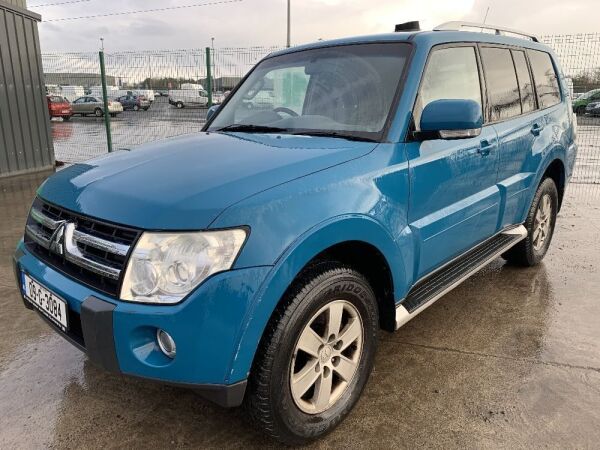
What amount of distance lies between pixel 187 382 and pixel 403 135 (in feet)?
5.18

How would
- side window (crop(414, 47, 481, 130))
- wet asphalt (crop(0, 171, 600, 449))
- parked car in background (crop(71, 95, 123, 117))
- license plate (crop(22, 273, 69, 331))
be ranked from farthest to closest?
parked car in background (crop(71, 95, 123, 117)) → side window (crop(414, 47, 481, 130)) → wet asphalt (crop(0, 171, 600, 449)) → license plate (crop(22, 273, 69, 331))

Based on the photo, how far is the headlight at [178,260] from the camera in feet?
5.62

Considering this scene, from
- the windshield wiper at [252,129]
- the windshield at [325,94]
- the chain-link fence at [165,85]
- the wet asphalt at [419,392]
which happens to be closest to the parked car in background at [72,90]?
the chain-link fence at [165,85]

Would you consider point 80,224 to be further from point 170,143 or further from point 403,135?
point 403,135

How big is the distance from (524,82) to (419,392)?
2606 millimetres

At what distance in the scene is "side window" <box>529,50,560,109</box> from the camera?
13.3 feet

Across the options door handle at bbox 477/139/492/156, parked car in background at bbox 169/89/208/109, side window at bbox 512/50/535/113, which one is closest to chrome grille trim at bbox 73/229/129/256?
door handle at bbox 477/139/492/156

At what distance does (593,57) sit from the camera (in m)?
9.21

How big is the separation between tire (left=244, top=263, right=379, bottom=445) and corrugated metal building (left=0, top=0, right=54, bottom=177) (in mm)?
8256

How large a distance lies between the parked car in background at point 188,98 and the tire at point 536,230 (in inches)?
225

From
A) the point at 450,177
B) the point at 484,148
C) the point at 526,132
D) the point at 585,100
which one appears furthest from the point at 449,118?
the point at 585,100

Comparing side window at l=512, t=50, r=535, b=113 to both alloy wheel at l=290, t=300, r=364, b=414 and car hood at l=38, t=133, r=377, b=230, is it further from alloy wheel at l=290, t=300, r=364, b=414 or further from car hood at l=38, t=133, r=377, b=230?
alloy wheel at l=290, t=300, r=364, b=414

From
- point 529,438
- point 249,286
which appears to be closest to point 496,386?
point 529,438

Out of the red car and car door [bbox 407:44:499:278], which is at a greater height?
car door [bbox 407:44:499:278]
